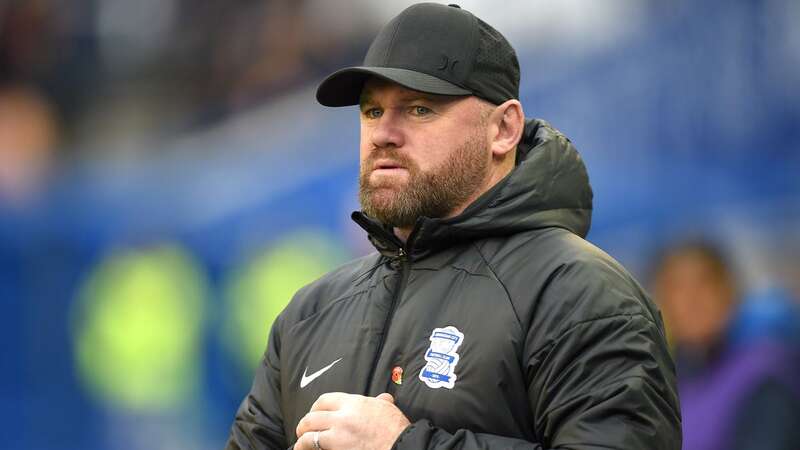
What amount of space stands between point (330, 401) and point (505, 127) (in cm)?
71

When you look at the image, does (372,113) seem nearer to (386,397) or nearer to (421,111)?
(421,111)

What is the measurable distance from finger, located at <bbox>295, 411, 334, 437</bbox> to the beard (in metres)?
0.46

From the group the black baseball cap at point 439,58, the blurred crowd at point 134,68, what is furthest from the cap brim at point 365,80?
the blurred crowd at point 134,68

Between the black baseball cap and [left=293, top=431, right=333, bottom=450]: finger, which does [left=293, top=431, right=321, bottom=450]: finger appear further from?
the black baseball cap

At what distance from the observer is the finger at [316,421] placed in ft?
7.07

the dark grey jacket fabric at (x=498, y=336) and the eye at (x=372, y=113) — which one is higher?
the eye at (x=372, y=113)

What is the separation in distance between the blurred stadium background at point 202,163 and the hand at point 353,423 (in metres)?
2.43

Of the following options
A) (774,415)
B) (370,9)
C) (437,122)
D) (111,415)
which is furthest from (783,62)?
(111,415)

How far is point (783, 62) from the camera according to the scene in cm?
435

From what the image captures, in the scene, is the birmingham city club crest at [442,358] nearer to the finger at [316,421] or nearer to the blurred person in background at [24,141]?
the finger at [316,421]

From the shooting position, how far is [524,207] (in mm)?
2373


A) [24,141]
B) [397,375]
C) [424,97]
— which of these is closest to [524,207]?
[424,97]

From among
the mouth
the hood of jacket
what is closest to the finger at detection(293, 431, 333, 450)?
the hood of jacket

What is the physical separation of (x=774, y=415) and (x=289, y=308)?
2146 mm
